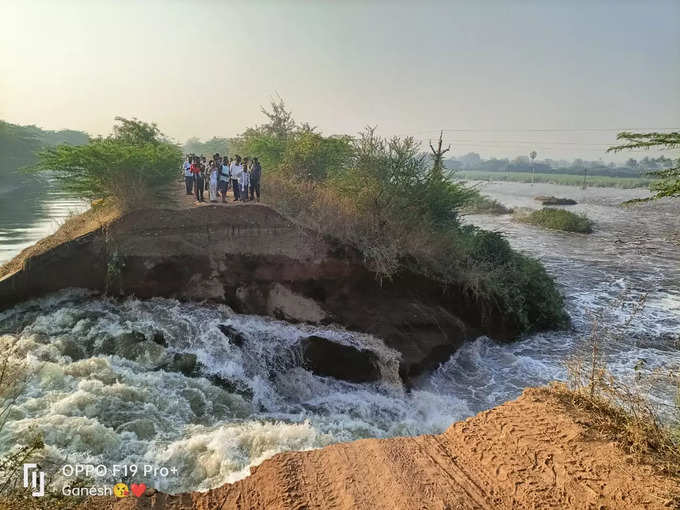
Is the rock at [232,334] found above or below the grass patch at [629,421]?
below

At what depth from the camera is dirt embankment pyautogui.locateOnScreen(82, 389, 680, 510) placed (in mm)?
4168

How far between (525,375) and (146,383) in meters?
8.14

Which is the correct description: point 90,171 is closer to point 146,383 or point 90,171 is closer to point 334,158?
point 146,383

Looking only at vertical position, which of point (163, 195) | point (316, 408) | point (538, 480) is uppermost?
point (163, 195)

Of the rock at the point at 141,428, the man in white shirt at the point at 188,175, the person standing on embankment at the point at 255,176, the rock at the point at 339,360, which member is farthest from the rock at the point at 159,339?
the man in white shirt at the point at 188,175

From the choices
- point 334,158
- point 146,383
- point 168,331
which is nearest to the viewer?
point 146,383

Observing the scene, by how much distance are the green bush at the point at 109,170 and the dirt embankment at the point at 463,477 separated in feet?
28.5

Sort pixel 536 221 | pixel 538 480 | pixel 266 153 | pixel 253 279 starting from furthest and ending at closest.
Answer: pixel 536 221
pixel 266 153
pixel 253 279
pixel 538 480

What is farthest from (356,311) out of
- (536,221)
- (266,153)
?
(536,221)

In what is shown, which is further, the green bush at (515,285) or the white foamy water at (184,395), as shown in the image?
the green bush at (515,285)

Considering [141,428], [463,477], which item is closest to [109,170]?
[141,428]

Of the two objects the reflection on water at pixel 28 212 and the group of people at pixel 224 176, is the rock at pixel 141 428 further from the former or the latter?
the reflection on water at pixel 28 212

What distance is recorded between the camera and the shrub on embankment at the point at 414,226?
1164 centimetres

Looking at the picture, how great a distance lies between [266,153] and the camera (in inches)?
671
